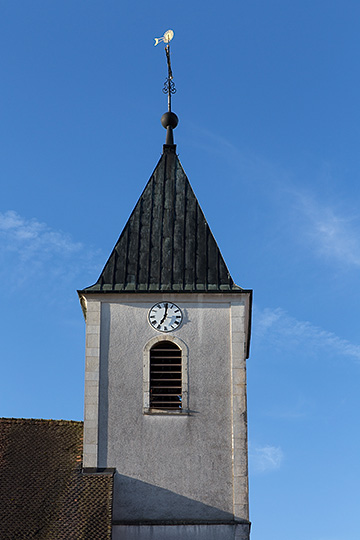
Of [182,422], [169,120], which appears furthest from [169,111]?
[182,422]

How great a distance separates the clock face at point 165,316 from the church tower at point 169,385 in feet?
0.08

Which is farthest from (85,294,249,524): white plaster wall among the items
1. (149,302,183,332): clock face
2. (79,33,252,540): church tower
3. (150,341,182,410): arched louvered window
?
(150,341,182,410): arched louvered window

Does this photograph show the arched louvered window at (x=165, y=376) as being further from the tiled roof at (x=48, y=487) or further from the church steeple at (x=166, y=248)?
the tiled roof at (x=48, y=487)

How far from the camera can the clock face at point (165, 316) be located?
25984 millimetres

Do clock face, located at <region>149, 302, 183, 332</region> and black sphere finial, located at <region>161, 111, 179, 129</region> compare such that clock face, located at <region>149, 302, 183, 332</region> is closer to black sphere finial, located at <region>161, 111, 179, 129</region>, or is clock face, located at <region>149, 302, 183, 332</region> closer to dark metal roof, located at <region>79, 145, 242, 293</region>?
dark metal roof, located at <region>79, 145, 242, 293</region>

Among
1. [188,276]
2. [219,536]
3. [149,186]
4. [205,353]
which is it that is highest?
[149,186]

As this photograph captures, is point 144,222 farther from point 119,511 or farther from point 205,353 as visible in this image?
point 119,511

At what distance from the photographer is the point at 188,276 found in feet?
87.4

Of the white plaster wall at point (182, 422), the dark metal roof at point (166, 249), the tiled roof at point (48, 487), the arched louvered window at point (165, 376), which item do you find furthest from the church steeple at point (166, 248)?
the tiled roof at point (48, 487)

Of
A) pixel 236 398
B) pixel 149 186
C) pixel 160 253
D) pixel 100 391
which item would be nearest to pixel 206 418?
pixel 236 398

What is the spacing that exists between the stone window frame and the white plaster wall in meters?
0.10

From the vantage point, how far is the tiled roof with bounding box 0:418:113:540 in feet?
74.3

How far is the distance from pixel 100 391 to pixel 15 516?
3726 mm

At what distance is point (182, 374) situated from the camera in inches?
1005
